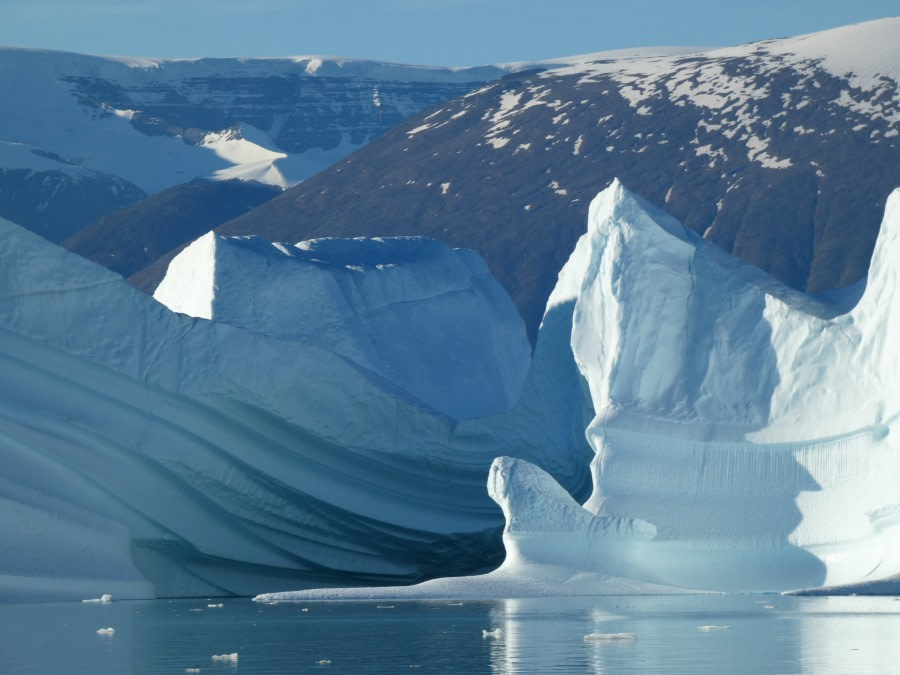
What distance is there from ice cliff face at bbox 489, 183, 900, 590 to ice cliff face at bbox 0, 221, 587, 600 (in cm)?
244

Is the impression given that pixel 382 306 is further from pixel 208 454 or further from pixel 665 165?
pixel 665 165

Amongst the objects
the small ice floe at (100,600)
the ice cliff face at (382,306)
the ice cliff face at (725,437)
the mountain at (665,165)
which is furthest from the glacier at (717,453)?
the mountain at (665,165)

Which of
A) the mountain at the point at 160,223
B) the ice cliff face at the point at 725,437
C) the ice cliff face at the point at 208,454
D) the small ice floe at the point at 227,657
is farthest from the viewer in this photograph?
the mountain at the point at 160,223

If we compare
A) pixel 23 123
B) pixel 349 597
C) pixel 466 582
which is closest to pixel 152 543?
pixel 349 597

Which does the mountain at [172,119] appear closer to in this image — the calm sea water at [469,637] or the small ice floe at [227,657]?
the calm sea water at [469,637]

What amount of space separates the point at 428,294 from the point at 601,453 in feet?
23.4

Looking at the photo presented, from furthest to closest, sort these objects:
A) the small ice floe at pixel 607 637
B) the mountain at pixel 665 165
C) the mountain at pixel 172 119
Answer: the mountain at pixel 172 119 → the mountain at pixel 665 165 → the small ice floe at pixel 607 637

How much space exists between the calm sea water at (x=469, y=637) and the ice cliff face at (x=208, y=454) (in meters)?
1.27

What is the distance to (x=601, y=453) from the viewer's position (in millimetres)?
18672

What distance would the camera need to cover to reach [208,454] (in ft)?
63.5

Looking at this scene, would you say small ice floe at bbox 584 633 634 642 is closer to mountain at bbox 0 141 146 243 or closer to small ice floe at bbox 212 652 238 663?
small ice floe at bbox 212 652 238 663

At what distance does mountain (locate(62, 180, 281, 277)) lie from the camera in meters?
96.0

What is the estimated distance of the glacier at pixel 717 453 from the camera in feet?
58.2

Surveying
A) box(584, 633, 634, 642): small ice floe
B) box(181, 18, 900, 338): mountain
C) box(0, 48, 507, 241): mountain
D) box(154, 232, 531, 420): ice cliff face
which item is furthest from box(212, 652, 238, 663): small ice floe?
box(0, 48, 507, 241): mountain
